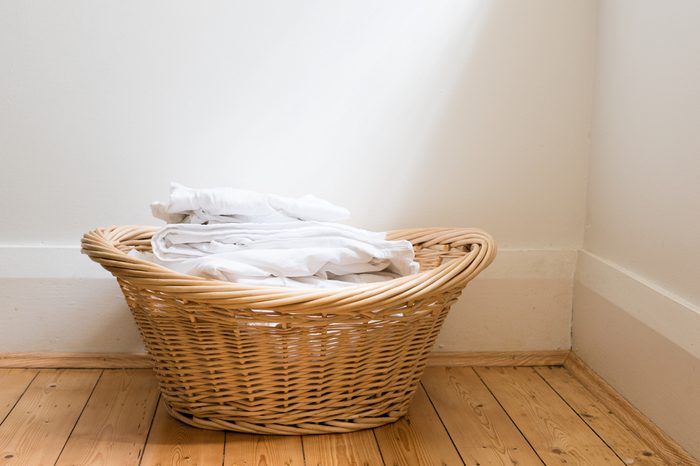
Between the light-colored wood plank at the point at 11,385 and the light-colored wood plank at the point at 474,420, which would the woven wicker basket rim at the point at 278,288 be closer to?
the light-colored wood plank at the point at 474,420

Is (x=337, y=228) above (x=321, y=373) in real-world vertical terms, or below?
above

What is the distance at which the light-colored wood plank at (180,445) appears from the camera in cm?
140

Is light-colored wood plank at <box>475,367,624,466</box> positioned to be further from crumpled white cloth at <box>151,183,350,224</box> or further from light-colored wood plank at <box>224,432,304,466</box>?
crumpled white cloth at <box>151,183,350,224</box>

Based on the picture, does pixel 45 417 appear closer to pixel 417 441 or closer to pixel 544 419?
pixel 417 441

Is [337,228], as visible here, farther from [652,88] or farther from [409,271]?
[652,88]

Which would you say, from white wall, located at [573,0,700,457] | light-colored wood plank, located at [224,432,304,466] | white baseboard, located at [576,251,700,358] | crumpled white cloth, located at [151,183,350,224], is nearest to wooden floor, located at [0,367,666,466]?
light-colored wood plank, located at [224,432,304,466]

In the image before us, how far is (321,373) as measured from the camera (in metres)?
1.44

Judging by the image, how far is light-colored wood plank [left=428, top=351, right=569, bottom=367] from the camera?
1.93 metres

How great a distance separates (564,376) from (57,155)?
4.24 feet

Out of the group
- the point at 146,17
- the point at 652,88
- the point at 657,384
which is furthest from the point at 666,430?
the point at 146,17

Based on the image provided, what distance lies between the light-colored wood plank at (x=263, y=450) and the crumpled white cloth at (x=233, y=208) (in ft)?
1.40

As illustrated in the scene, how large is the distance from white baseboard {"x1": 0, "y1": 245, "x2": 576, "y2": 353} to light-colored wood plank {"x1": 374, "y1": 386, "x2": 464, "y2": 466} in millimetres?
358

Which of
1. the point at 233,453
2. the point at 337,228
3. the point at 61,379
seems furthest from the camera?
the point at 61,379

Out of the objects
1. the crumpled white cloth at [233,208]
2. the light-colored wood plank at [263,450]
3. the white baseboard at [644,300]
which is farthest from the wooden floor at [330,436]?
the crumpled white cloth at [233,208]
